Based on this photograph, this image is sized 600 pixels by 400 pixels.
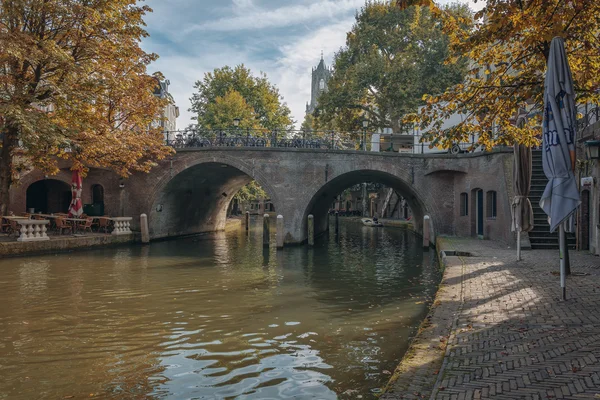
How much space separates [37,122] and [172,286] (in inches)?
358

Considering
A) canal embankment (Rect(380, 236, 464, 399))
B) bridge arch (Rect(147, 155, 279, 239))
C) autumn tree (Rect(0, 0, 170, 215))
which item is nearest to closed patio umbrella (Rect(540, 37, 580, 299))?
canal embankment (Rect(380, 236, 464, 399))

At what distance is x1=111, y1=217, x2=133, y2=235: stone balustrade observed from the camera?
79.3 ft

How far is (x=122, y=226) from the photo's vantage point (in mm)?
24781

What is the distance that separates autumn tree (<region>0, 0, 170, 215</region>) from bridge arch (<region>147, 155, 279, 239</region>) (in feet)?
12.4

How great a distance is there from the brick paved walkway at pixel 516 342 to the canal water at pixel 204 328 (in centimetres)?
108

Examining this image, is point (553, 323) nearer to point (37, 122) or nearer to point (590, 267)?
point (590, 267)

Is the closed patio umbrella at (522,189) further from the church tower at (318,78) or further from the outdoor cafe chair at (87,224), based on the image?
the church tower at (318,78)

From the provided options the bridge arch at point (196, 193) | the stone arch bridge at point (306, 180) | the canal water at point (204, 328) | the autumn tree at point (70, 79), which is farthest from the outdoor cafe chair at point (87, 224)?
the canal water at point (204, 328)

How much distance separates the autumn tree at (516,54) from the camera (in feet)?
26.8

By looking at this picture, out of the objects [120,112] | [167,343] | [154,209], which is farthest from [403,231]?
[167,343]

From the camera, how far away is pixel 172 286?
41.6ft

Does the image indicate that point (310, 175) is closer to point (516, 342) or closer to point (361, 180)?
point (361, 180)

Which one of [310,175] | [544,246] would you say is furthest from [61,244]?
[544,246]

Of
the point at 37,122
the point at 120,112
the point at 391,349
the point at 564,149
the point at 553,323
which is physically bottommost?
the point at 391,349
